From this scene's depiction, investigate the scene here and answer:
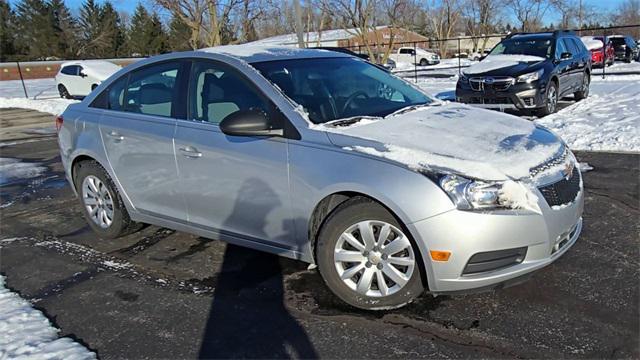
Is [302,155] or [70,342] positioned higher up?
[302,155]

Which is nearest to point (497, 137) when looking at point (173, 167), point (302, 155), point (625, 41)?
point (302, 155)

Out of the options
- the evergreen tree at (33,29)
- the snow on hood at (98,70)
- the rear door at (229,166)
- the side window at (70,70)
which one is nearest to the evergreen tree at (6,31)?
the evergreen tree at (33,29)

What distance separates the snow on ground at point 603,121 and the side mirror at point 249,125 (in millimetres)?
5564

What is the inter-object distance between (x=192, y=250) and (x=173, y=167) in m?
0.82

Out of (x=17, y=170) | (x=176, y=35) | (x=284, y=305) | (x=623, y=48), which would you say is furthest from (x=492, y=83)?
(x=176, y=35)

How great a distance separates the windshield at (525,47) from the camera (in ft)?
36.1

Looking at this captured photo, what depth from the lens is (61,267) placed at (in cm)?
414

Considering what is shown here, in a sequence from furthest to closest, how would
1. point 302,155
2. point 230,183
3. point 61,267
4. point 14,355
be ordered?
point 61,267, point 230,183, point 302,155, point 14,355

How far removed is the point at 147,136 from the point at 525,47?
9883mm

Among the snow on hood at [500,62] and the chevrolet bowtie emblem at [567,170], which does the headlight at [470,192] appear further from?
the snow on hood at [500,62]

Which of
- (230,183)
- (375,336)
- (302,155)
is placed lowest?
(375,336)

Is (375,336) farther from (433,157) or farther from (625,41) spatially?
(625,41)

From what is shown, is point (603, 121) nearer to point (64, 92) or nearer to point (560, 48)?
point (560, 48)

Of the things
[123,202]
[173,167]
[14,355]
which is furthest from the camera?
[123,202]
